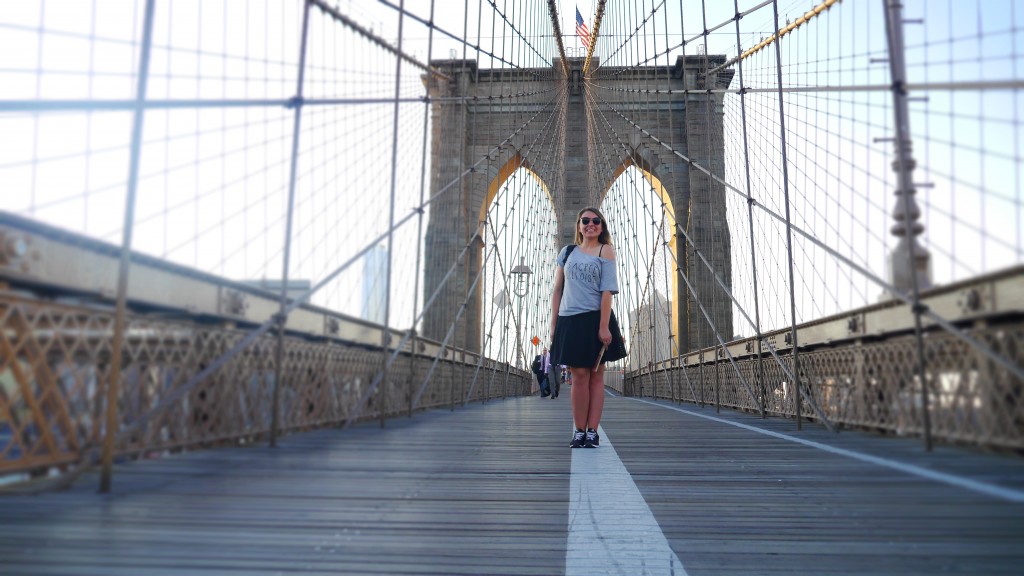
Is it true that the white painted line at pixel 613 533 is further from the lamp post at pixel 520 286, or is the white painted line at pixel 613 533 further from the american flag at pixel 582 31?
the american flag at pixel 582 31

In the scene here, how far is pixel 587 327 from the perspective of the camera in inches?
111

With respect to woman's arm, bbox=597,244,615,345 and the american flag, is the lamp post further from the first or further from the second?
woman's arm, bbox=597,244,615,345

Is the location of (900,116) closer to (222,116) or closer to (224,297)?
(224,297)

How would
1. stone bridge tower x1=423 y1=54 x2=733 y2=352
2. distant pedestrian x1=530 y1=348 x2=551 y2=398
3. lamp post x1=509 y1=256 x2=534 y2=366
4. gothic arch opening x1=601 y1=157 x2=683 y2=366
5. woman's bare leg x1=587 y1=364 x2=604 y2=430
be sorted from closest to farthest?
woman's bare leg x1=587 y1=364 x2=604 y2=430 < gothic arch opening x1=601 y1=157 x2=683 y2=366 < distant pedestrian x1=530 y1=348 x2=551 y2=398 < lamp post x1=509 y1=256 x2=534 y2=366 < stone bridge tower x1=423 y1=54 x2=733 y2=352

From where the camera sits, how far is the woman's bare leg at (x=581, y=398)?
2.74 metres

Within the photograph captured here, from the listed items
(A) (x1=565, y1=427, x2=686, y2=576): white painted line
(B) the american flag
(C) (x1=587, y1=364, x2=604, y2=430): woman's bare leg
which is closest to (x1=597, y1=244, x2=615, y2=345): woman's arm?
(C) (x1=587, y1=364, x2=604, y2=430): woman's bare leg

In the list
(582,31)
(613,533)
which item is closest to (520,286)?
(582,31)

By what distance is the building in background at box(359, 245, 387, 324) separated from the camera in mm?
4270

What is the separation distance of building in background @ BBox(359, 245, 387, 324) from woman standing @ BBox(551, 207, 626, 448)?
1.60 m

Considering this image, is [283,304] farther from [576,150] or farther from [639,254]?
[576,150]

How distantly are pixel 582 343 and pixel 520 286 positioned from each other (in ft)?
38.6

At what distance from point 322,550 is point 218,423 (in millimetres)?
1269

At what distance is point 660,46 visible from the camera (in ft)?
45.6

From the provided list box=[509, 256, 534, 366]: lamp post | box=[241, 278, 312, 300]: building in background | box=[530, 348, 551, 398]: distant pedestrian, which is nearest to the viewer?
box=[241, 278, 312, 300]: building in background
